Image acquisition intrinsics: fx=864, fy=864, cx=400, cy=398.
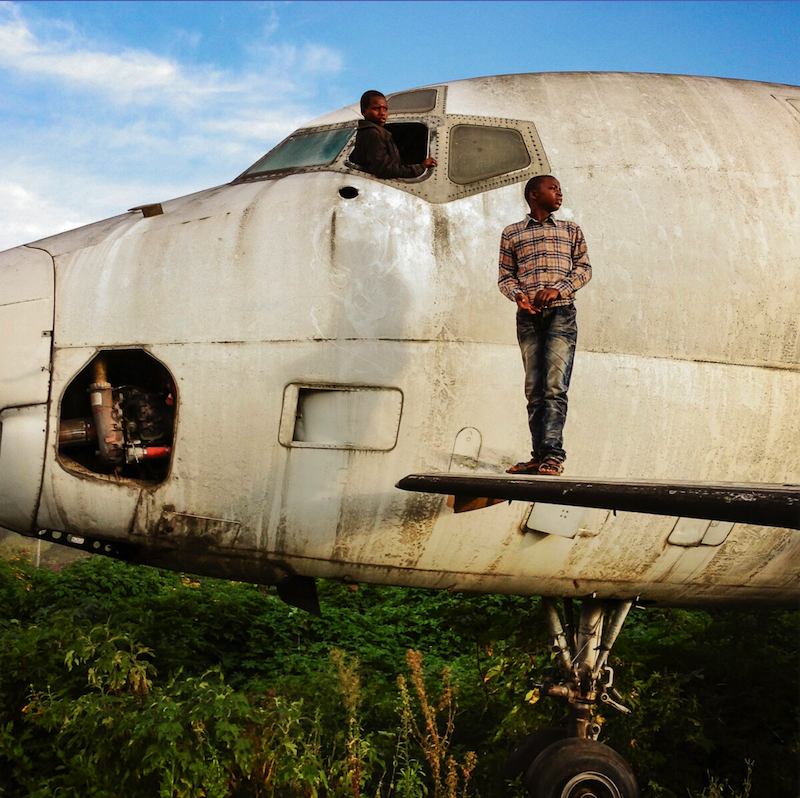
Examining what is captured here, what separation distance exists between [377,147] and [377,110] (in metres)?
0.30

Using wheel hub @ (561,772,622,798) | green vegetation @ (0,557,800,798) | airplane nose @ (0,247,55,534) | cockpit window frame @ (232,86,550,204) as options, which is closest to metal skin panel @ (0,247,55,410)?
airplane nose @ (0,247,55,534)

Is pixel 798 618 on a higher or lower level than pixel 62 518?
lower

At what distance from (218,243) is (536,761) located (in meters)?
4.01

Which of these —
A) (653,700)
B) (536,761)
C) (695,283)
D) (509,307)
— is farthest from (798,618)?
(509,307)

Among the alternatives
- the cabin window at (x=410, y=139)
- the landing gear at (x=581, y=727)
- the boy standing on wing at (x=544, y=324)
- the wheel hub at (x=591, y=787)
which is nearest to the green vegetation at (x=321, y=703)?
the landing gear at (x=581, y=727)

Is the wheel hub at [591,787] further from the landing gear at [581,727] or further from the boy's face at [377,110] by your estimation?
the boy's face at [377,110]

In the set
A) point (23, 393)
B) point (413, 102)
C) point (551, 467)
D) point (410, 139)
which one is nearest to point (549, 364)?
point (551, 467)

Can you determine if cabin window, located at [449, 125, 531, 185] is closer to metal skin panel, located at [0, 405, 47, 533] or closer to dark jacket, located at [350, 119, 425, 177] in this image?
dark jacket, located at [350, 119, 425, 177]

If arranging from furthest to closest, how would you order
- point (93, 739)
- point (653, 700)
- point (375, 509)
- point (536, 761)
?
point (653, 700)
point (93, 739)
point (536, 761)
point (375, 509)

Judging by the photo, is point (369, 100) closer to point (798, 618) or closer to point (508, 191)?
point (508, 191)

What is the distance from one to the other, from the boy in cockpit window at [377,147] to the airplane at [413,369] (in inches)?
4.2

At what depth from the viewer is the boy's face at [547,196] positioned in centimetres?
546

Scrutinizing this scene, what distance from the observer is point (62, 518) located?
17.6 feet

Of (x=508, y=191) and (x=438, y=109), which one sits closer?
(x=508, y=191)
